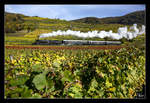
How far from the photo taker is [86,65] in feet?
7.43

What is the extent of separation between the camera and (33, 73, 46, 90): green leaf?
167 centimetres

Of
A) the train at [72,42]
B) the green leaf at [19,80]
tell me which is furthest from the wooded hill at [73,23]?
the green leaf at [19,80]

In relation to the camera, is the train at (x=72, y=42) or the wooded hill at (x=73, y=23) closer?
the wooded hill at (x=73, y=23)

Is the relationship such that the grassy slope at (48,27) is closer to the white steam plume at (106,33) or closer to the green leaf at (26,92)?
the white steam plume at (106,33)

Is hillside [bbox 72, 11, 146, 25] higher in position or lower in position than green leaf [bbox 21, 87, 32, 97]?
higher

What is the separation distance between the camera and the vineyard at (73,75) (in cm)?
169

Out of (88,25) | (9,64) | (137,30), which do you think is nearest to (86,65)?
(88,25)

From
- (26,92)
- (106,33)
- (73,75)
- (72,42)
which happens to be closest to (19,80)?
(26,92)

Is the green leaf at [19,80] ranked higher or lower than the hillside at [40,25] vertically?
lower

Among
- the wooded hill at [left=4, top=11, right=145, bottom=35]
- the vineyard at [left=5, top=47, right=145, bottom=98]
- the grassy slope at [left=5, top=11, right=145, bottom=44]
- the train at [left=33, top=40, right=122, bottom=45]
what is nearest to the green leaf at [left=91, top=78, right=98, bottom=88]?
the vineyard at [left=5, top=47, right=145, bottom=98]

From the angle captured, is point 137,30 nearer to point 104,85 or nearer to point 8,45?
point 104,85

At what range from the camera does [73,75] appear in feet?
6.31

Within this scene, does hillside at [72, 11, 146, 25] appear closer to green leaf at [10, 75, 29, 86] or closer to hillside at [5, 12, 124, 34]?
hillside at [5, 12, 124, 34]
